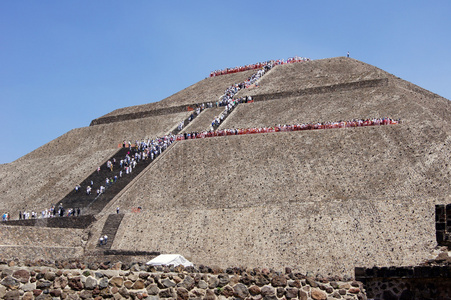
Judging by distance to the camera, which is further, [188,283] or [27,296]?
[188,283]

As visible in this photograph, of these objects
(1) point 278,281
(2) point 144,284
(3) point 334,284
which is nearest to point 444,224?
(3) point 334,284

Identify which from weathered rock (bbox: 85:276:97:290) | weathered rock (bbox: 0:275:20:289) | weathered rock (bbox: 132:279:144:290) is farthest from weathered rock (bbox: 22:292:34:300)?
weathered rock (bbox: 132:279:144:290)

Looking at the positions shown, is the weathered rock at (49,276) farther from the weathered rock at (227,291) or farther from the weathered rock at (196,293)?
the weathered rock at (227,291)

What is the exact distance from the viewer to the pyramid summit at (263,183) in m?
32.2

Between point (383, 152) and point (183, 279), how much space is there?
31170 millimetres

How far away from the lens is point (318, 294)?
39.8 ft

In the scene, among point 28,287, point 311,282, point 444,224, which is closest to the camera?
point 28,287

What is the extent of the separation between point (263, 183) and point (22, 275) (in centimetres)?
2858

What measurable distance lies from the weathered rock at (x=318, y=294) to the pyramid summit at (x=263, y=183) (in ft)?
56.8

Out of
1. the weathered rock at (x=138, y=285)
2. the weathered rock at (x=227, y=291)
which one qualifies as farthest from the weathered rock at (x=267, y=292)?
the weathered rock at (x=138, y=285)

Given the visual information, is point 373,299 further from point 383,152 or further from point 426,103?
point 426,103

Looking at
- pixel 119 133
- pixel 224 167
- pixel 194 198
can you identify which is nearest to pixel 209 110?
pixel 119 133

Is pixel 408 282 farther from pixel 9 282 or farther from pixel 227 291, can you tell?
pixel 9 282

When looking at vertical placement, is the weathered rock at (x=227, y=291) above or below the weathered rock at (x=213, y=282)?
below
